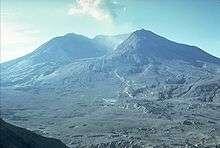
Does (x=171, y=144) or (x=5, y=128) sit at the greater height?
(x=5, y=128)

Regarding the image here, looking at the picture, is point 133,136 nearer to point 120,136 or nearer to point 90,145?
point 120,136

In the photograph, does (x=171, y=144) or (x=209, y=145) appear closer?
(x=209, y=145)

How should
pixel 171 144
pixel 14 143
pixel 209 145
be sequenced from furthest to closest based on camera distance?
1. pixel 171 144
2. pixel 209 145
3. pixel 14 143

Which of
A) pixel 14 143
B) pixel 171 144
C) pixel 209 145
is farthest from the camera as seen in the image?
pixel 171 144

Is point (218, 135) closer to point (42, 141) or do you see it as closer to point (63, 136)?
point (63, 136)

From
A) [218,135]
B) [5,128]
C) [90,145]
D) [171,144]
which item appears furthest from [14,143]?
[218,135]

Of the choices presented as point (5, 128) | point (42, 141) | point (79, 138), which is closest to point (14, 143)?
point (5, 128)
